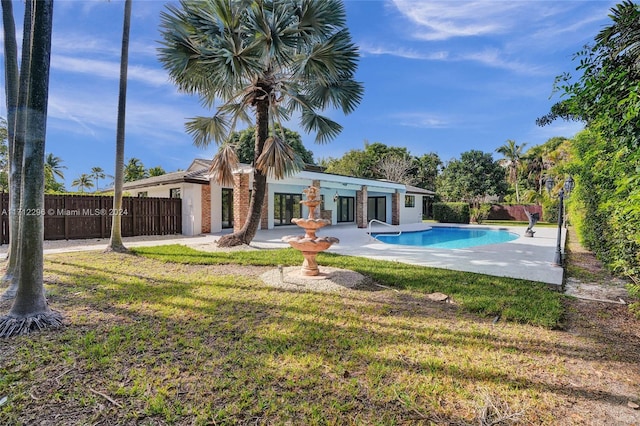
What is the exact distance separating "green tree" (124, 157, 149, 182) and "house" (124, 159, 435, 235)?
80.1 ft

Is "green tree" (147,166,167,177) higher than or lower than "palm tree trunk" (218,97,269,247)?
higher

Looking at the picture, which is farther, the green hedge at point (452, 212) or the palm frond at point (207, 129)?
the green hedge at point (452, 212)

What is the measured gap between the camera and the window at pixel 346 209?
25.1 m

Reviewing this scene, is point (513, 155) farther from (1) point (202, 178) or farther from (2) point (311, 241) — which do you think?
(2) point (311, 241)

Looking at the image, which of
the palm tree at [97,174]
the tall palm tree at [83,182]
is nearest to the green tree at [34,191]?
the tall palm tree at [83,182]

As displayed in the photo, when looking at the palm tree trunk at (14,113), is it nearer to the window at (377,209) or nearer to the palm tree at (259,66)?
the palm tree at (259,66)

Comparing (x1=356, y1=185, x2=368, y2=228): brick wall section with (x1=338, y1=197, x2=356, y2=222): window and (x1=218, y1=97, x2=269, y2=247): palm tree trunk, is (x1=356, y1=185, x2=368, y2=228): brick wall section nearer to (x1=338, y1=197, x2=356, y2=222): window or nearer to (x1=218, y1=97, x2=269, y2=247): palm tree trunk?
(x1=338, y1=197, x2=356, y2=222): window

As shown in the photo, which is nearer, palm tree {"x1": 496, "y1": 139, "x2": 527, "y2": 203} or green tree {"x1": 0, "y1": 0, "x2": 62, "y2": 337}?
green tree {"x1": 0, "y1": 0, "x2": 62, "y2": 337}


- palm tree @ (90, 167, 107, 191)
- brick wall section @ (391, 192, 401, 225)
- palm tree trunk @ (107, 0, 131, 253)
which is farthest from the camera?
palm tree @ (90, 167, 107, 191)

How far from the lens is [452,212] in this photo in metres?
28.1

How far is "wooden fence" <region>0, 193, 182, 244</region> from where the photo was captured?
42.5 feet

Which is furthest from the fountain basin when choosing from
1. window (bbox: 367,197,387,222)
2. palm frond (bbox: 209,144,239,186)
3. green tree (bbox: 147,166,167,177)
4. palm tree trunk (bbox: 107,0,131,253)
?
green tree (bbox: 147,166,167,177)

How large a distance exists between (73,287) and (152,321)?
294 cm

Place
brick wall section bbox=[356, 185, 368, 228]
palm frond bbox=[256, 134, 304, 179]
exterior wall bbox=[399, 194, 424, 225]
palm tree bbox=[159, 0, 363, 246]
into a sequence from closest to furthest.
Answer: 1. palm tree bbox=[159, 0, 363, 246]
2. palm frond bbox=[256, 134, 304, 179]
3. brick wall section bbox=[356, 185, 368, 228]
4. exterior wall bbox=[399, 194, 424, 225]
